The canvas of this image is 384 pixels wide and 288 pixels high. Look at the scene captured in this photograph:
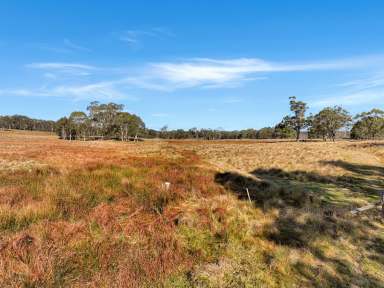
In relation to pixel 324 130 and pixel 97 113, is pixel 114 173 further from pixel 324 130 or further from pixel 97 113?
pixel 97 113

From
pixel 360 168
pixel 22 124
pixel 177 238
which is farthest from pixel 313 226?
pixel 22 124

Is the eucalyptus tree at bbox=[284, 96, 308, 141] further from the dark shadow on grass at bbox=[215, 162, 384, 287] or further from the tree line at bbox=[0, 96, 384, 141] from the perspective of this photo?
the dark shadow on grass at bbox=[215, 162, 384, 287]

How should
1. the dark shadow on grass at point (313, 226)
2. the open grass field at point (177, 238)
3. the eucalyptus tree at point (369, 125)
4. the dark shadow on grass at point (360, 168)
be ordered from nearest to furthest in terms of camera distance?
the open grass field at point (177, 238) → the dark shadow on grass at point (313, 226) → the dark shadow on grass at point (360, 168) → the eucalyptus tree at point (369, 125)

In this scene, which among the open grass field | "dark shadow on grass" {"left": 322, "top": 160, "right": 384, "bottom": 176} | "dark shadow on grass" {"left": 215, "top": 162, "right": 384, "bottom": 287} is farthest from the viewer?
"dark shadow on grass" {"left": 322, "top": 160, "right": 384, "bottom": 176}

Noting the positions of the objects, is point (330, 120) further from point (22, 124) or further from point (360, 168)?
point (22, 124)

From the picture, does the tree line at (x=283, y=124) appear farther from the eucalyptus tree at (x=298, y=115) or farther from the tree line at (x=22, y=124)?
the tree line at (x=22, y=124)

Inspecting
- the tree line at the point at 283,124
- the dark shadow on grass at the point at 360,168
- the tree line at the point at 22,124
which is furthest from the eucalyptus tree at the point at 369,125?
the tree line at the point at 22,124

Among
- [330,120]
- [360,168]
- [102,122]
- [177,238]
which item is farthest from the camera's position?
[102,122]

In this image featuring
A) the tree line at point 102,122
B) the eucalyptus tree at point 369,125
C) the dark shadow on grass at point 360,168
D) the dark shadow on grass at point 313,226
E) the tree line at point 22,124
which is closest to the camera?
the dark shadow on grass at point 313,226

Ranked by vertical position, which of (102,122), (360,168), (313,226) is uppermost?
(102,122)

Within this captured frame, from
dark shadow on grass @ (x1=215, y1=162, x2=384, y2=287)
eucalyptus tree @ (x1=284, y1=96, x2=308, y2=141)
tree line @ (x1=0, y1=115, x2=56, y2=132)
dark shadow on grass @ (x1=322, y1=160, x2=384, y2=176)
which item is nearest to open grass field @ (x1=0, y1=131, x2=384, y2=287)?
dark shadow on grass @ (x1=215, y1=162, x2=384, y2=287)

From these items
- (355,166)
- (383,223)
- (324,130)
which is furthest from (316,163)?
(324,130)

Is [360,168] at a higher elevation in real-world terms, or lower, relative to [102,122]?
lower

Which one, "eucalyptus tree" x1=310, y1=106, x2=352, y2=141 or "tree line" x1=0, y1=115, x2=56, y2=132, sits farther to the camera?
"tree line" x1=0, y1=115, x2=56, y2=132
